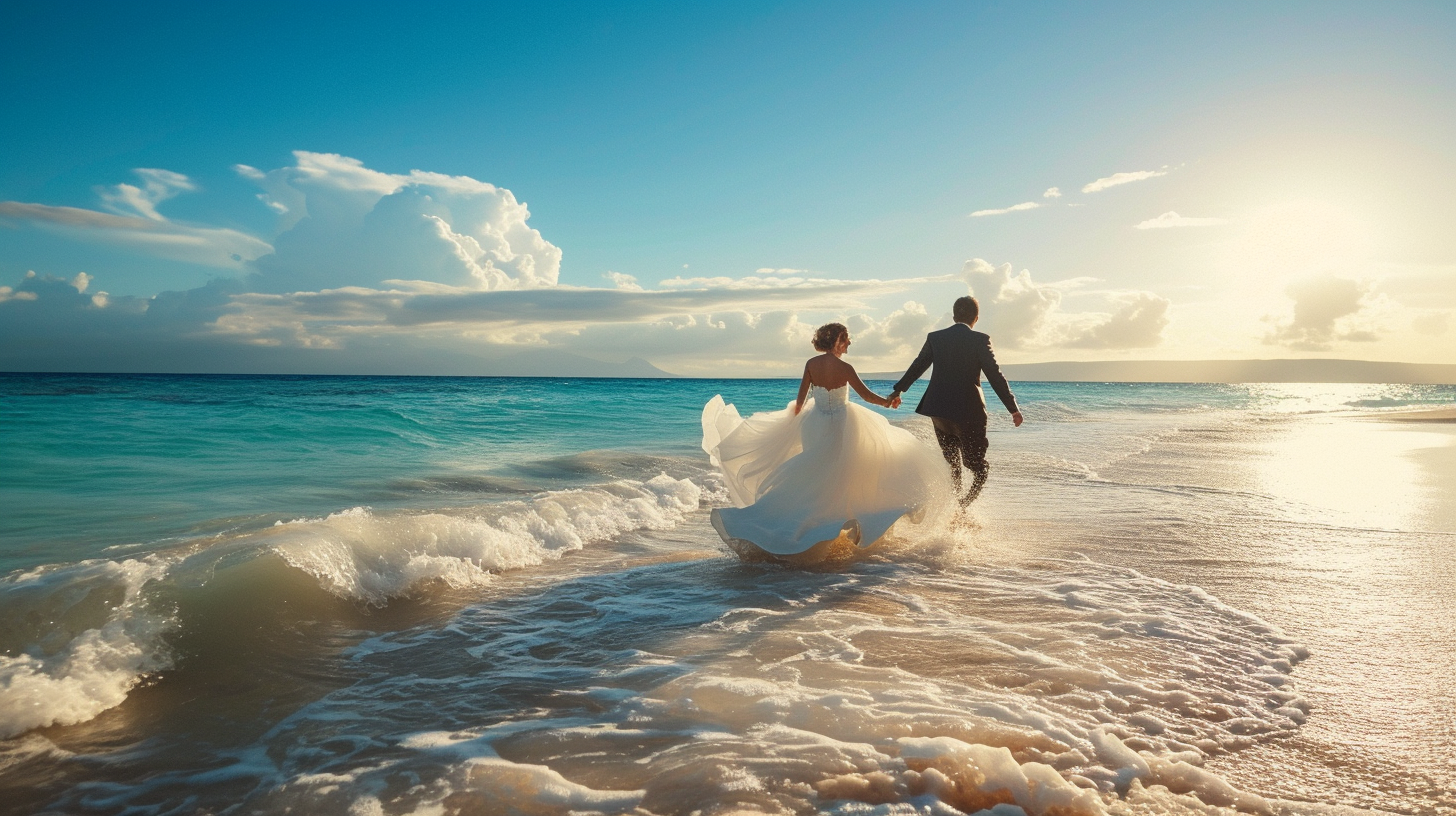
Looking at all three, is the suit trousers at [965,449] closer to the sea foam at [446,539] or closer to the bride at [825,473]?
the bride at [825,473]

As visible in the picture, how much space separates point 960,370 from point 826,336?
1.68 metres

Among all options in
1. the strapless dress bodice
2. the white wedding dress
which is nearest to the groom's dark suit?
the white wedding dress

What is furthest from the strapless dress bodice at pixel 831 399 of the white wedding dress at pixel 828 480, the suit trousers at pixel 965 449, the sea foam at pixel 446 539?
the sea foam at pixel 446 539

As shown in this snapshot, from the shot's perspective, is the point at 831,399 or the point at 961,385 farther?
the point at 961,385

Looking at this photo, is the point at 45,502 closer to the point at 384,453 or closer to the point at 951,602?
the point at 384,453

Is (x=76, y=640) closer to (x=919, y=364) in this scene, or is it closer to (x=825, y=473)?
(x=825, y=473)

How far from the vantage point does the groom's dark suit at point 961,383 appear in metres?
7.70

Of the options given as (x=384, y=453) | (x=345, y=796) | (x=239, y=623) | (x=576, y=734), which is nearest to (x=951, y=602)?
(x=576, y=734)

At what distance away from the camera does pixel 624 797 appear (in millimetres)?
2795

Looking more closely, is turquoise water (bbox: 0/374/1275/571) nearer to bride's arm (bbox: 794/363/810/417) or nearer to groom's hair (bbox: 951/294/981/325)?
bride's arm (bbox: 794/363/810/417)

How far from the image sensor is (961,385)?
776cm

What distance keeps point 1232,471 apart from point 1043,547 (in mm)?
8101

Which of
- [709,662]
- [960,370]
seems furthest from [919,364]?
[709,662]

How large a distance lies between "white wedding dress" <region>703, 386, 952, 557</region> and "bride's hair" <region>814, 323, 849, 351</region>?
1.47 ft
